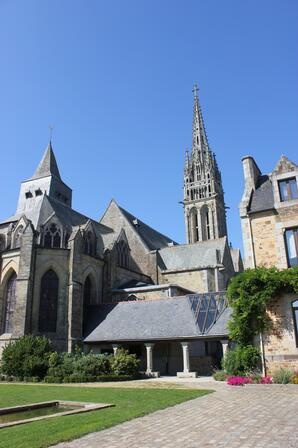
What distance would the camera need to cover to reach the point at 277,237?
16906mm

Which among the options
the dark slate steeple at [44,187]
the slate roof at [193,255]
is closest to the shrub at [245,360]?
the slate roof at [193,255]

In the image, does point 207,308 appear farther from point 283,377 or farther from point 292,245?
point 283,377

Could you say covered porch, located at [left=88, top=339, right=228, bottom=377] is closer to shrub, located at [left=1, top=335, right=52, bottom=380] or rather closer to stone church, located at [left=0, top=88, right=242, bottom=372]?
stone church, located at [left=0, top=88, right=242, bottom=372]

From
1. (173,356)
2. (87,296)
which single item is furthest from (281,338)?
(87,296)

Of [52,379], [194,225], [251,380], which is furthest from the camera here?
[194,225]

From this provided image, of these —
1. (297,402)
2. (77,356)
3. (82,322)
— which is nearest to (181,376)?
(77,356)

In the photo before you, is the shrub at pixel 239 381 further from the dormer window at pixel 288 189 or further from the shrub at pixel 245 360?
the dormer window at pixel 288 189

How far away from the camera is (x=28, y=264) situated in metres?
27.3

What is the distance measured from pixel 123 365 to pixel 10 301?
11.1 meters

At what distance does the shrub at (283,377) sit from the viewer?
13.8m

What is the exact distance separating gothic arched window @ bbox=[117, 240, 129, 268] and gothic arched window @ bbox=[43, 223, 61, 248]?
7.05 m

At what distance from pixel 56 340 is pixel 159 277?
40.7 ft

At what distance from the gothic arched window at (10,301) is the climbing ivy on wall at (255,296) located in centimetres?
1741

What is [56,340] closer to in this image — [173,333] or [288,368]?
[173,333]
